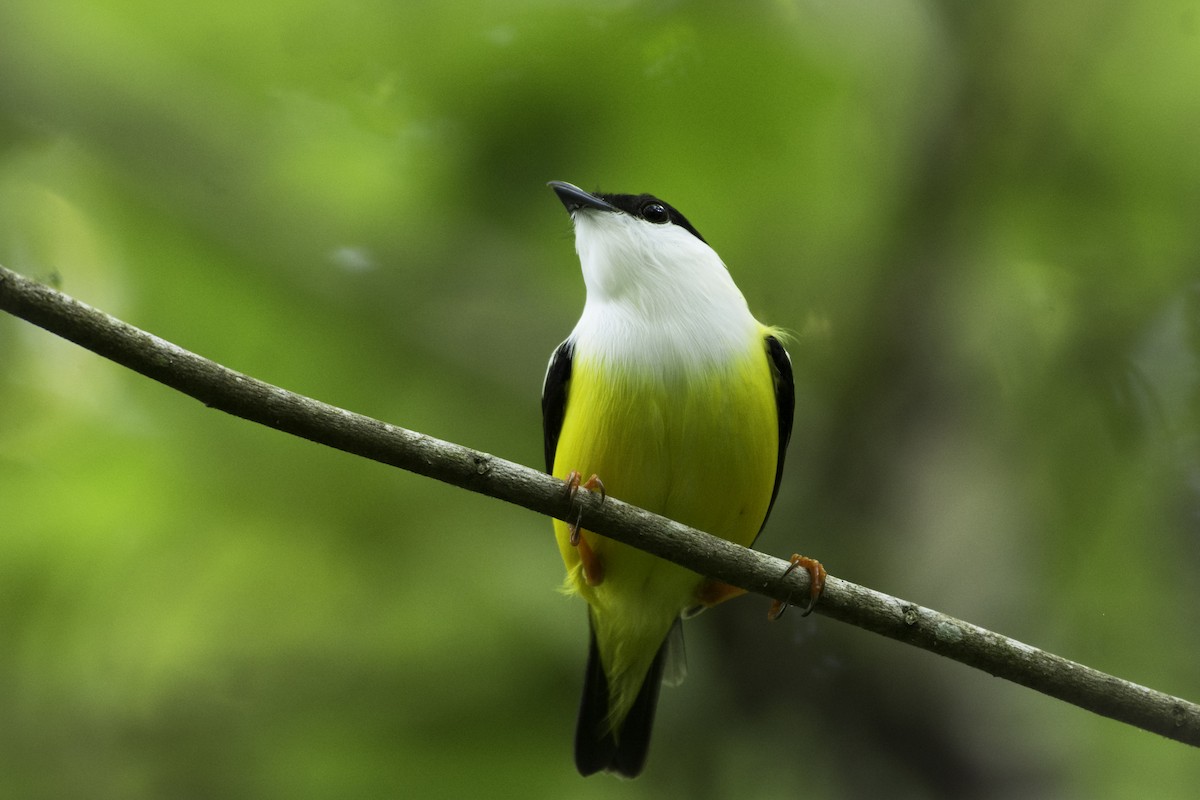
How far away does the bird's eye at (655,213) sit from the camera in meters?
3.76

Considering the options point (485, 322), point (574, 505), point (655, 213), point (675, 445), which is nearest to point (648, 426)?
point (675, 445)

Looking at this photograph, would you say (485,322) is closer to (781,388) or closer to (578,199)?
(578,199)

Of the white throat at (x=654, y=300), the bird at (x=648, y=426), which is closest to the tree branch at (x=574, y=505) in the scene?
the bird at (x=648, y=426)

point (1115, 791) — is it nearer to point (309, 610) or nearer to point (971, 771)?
point (971, 771)

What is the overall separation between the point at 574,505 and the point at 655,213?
1.65m

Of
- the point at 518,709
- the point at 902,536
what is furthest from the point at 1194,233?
the point at 518,709

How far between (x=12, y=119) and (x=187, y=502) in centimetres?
187

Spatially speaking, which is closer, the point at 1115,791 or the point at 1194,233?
the point at 1115,791

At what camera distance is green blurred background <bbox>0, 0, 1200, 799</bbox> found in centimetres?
445

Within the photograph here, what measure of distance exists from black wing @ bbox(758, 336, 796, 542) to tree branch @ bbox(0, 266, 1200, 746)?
107 cm

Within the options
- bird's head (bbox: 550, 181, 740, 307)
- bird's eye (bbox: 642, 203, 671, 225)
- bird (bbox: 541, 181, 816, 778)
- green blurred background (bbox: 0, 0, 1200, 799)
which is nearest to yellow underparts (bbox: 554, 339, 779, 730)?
bird (bbox: 541, 181, 816, 778)

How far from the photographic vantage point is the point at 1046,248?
5.04 meters

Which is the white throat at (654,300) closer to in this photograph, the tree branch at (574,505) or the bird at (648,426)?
the bird at (648,426)

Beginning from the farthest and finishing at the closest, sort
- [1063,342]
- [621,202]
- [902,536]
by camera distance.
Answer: [1063,342] < [902,536] < [621,202]
